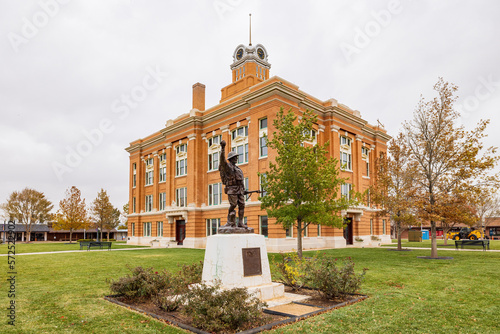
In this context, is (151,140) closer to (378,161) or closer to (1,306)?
(378,161)

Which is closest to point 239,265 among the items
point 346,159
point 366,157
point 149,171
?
point 346,159

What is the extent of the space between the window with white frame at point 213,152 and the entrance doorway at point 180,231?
7744mm

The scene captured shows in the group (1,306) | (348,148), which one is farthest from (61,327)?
(348,148)

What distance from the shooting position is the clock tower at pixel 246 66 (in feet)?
146

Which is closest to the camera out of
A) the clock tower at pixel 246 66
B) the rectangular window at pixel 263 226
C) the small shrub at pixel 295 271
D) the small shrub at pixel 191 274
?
the small shrub at pixel 191 274

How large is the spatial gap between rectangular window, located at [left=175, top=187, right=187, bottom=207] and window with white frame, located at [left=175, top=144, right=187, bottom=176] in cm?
187

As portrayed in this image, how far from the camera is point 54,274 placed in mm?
15156

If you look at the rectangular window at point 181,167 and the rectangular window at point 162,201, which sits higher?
the rectangular window at point 181,167

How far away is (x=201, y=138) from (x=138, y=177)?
15.7 meters

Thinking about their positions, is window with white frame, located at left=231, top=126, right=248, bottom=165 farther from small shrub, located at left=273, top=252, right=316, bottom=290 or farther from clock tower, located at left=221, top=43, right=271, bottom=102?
small shrub, located at left=273, top=252, right=316, bottom=290

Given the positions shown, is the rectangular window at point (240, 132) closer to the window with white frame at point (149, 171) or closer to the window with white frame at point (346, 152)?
the window with white frame at point (346, 152)

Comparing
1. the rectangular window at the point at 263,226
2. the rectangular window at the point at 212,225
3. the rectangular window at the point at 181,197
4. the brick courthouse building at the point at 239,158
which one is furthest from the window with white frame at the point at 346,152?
the rectangular window at the point at 181,197

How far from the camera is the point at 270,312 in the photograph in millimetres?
8203

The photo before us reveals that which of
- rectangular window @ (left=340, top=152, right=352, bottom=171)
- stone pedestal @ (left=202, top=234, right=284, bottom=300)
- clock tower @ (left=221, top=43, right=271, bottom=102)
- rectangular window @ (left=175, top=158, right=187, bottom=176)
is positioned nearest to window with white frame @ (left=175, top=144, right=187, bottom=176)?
rectangular window @ (left=175, top=158, right=187, bottom=176)
